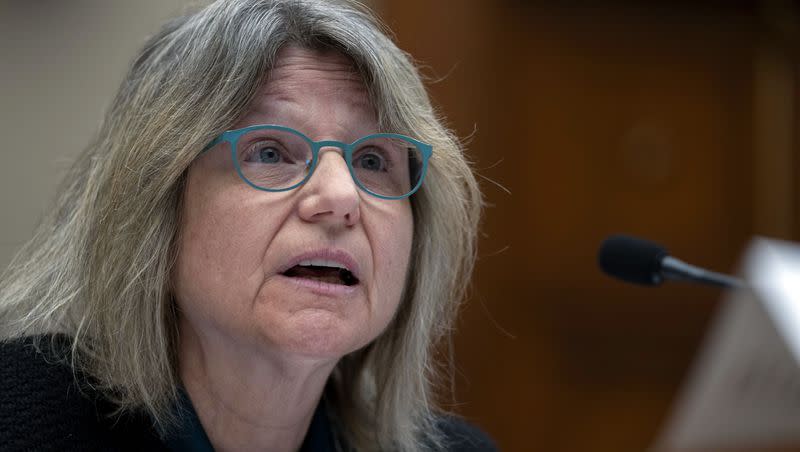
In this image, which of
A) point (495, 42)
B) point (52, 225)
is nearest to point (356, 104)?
point (52, 225)

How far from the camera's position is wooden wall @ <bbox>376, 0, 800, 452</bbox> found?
3178 millimetres

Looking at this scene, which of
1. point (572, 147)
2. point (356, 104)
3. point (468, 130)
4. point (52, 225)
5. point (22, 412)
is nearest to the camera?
point (22, 412)

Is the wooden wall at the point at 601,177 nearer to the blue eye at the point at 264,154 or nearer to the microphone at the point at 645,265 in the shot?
the microphone at the point at 645,265

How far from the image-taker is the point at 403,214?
4.80ft

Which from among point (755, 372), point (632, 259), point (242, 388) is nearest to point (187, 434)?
point (242, 388)

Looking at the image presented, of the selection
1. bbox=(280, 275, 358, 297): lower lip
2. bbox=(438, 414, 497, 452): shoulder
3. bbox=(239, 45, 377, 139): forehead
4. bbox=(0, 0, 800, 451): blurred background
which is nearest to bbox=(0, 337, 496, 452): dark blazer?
bbox=(280, 275, 358, 297): lower lip

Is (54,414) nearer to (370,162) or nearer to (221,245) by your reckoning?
(221,245)

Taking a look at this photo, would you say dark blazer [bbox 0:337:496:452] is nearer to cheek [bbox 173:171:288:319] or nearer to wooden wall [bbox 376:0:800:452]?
cheek [bbox 173:171:288:319]

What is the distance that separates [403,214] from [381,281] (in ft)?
0.40

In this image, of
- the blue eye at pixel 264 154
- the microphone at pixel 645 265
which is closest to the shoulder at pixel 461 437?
the microphone at pixel 645 265

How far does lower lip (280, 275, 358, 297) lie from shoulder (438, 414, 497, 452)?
0.54m

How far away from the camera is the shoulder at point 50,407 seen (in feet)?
4.18

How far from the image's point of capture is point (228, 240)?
51.5 inches

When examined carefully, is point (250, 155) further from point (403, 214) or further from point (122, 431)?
point (122, 431)
